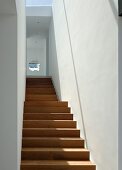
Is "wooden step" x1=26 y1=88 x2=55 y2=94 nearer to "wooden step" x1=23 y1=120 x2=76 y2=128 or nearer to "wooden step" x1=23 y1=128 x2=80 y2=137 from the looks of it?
"wooden step" x1=23 y1=120 x2=76 y2=128

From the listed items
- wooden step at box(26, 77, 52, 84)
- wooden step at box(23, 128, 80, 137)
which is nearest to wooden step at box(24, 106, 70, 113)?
wooden step at box(23, 128, 80, 137)

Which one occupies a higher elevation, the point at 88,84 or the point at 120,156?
the point at 88,84

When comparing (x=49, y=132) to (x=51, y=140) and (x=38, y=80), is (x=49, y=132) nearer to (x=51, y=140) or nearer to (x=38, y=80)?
(x=51, y=140)

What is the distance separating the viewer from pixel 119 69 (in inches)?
142

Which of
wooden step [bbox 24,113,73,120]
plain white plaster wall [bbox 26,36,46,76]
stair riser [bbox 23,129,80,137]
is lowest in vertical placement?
stair riser [bbox 23,129,80,137]

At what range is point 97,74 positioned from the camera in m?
4.63

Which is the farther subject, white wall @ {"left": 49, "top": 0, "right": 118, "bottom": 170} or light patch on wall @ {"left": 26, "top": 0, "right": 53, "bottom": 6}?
light patch on wall @ {"left": 26, "top": 0, "right": 53, "bottom": 6}
